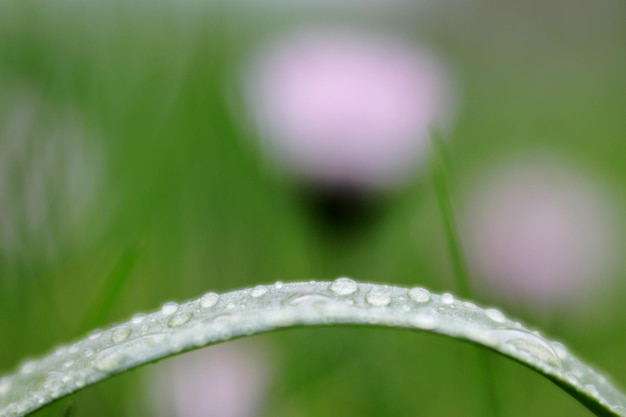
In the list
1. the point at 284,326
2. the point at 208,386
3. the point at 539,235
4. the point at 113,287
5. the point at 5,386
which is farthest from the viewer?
the point at 539,235

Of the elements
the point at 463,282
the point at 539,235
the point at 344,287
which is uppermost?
the point at 344,287

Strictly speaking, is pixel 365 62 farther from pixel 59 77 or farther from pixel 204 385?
pixel 204 385

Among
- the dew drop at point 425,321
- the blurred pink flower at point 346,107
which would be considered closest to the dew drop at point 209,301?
the dew drop at point 425,321

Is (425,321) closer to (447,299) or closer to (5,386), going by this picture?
(447,299)

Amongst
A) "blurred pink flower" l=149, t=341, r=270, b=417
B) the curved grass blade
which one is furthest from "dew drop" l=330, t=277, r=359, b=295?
"blurred pink flower" l=149, t=341, r=270, b=417

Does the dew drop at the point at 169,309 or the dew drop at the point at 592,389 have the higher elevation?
the dew drop at the point at 169,309

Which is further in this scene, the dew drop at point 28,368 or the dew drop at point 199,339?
the dew drop at point 28,368

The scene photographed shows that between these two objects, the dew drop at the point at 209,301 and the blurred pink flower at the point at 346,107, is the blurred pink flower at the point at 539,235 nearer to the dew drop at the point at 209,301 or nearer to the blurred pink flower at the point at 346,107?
the blurred pink flower at the point at 346,107

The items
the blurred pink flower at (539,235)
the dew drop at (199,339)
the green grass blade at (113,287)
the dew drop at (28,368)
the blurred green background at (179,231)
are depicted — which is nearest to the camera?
the dew drop at (199,339)

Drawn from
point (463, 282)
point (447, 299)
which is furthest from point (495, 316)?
point (463, 282)
